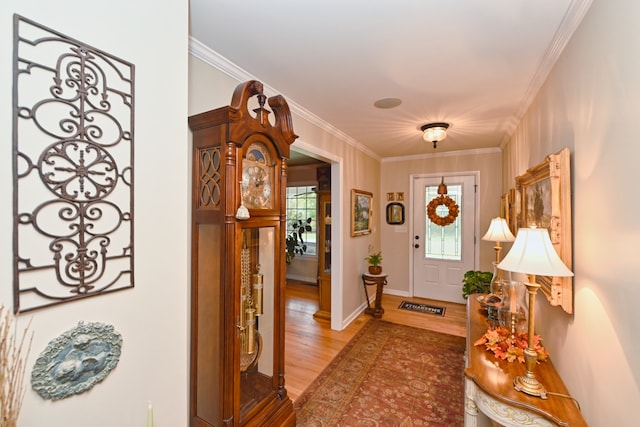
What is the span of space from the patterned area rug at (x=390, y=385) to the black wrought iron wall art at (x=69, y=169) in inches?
73.6

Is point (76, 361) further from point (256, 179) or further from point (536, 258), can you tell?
point (536, 258)

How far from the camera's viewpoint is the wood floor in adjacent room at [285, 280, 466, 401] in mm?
2699

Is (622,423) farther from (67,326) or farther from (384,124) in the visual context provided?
(384,124)

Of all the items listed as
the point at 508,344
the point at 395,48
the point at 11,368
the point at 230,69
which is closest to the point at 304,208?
the point at 230,69

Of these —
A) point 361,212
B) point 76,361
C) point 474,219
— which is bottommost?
point 76,361

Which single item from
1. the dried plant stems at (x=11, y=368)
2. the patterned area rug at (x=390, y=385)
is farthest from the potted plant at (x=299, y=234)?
the dried plant stems at (x=11, y=368)

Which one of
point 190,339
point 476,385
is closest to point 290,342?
point 190,339

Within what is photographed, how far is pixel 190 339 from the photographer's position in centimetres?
165

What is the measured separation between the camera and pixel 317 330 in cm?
362

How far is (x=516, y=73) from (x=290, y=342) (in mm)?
3308

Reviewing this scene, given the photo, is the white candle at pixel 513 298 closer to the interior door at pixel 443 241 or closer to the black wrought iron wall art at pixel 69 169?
the black wrought iron wall art at pixel 69 169

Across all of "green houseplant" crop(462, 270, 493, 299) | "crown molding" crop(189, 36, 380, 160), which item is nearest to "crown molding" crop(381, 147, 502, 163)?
"green houseplant" crop(462, 270, 493, 299)

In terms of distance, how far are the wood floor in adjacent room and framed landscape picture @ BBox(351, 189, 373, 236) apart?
126 cm

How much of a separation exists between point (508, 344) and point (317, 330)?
93.8 inches
